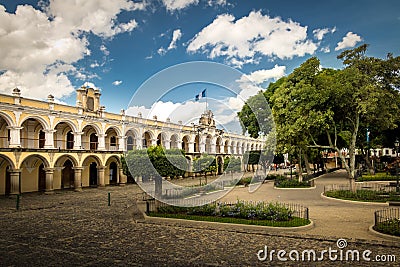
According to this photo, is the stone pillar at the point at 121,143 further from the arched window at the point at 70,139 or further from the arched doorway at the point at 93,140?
the arched window at the point at 70,139

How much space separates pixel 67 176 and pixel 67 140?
4076 mm

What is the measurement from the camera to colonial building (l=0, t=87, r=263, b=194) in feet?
88.5

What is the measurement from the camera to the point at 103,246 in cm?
1091

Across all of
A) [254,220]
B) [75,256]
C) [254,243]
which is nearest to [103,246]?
[75,256]

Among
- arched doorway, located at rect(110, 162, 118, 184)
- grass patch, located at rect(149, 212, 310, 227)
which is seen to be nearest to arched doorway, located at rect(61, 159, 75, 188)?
arched doorway, located at rect(110, 162, 118, 184)

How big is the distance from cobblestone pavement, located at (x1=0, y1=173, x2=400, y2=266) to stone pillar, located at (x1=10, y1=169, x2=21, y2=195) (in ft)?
40.0

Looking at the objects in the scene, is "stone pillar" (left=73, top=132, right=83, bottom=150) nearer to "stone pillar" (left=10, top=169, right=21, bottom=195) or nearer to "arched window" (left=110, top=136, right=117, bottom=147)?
"stone pillar" (left=10, top=169, right=21, bottom=195)

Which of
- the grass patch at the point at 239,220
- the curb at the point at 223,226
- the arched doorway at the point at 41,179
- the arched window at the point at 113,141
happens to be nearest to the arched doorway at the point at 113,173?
the arched window at the point at 113,141

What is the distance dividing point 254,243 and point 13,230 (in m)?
10.5

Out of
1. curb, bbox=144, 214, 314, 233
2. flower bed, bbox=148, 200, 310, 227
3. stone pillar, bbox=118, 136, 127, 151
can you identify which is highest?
stone pillar, bbox=118, 136, 127, 151

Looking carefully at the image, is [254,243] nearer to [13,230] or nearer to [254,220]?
[254,220]

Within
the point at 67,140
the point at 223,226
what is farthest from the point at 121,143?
the point at 223,226

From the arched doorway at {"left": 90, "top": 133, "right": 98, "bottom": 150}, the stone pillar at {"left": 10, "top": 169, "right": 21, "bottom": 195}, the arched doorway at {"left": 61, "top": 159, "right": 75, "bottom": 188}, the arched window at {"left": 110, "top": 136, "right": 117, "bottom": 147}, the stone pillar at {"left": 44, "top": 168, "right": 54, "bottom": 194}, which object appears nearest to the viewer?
the stone pillar at {"left": 10, "top": 169, "right": 21, "bottom": 195}

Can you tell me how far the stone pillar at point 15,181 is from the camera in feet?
87.0
